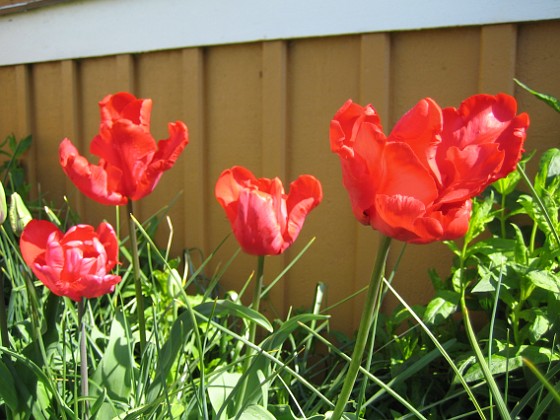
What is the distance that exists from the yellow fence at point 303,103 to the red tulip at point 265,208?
2.30ft

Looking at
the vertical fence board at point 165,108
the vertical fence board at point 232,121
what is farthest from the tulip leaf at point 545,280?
the vertical fence board at point 165,108

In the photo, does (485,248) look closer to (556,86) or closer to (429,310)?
(429,310)

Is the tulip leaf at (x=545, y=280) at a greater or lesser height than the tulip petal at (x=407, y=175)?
lesser

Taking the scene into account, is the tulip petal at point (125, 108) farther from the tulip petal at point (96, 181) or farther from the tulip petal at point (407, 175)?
the tulip petal at point (407, 175)

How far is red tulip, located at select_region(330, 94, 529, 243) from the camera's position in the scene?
609 mm

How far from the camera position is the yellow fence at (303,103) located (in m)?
1.40

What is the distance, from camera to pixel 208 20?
1870mm

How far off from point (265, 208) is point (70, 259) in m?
0.32

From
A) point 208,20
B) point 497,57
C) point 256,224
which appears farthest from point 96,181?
point 208,20

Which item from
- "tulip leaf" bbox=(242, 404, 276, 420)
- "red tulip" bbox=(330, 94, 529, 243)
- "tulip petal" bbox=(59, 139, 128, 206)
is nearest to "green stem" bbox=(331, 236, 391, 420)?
"red tulip" bbox=(330, 94, 529, 243)

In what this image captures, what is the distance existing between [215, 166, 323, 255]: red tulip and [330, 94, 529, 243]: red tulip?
225 millimetres

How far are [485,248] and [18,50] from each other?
2.07 metres

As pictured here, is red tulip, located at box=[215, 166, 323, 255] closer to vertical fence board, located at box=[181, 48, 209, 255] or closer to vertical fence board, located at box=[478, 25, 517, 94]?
vertical fence board, located at box=[478, 25, 517, 94]

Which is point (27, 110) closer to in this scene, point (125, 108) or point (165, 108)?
point (165, 108)
